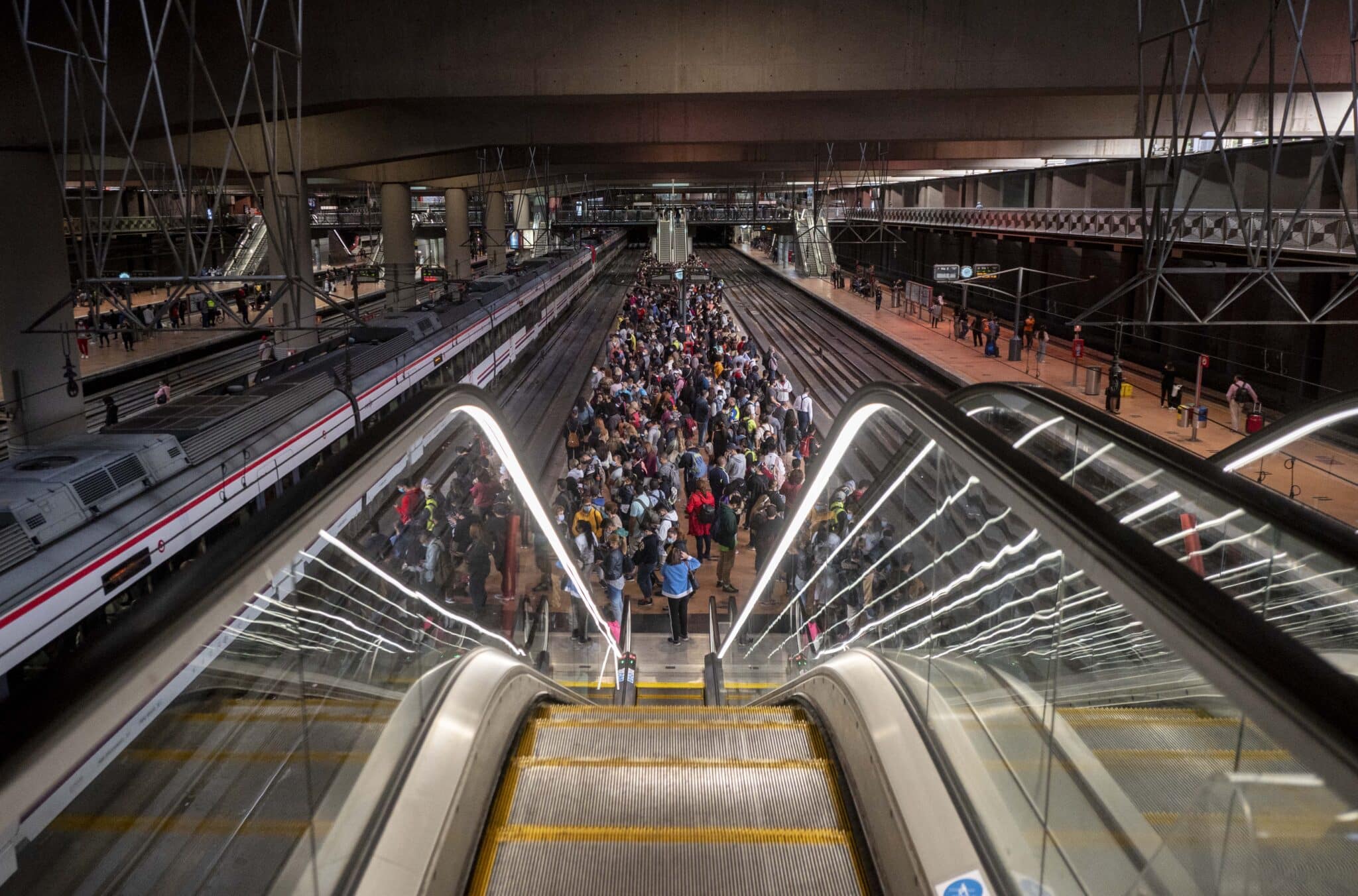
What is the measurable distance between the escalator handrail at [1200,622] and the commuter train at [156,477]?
6.15 meters

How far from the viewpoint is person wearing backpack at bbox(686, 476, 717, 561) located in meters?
12.8

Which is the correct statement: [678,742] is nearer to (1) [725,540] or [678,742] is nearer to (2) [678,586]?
(2) [678,586]

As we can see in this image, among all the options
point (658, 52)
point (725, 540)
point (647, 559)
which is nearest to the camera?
point (647, 559)

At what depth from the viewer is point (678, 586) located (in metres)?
10.4

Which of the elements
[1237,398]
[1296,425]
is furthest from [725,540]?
[1237,398]

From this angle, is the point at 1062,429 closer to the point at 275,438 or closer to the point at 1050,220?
the point at 275,438

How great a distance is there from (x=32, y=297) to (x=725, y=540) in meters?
9.63

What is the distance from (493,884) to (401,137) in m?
19.2

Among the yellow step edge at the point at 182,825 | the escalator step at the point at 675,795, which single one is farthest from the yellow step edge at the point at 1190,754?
the yellow step edge at the point at 182,825

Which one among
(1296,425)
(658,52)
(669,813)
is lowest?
(669,813)

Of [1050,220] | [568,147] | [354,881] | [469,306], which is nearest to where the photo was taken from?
[354,881]

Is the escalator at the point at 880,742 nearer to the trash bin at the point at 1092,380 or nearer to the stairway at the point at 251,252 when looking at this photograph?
the trash bin at the point at 1092,380

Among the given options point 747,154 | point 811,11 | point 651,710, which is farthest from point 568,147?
point 651,710

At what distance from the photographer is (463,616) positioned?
569 centimetres
